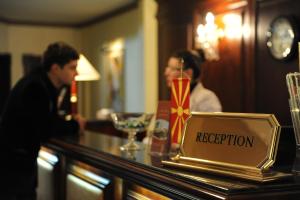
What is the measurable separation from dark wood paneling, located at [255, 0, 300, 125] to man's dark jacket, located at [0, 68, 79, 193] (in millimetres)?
2075

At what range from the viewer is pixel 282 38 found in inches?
152

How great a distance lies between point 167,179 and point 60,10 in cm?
667

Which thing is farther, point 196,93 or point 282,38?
point 282,38

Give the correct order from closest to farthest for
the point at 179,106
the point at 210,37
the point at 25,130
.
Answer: the point at 179,106 → the point at 25,130 → the point at 210,37

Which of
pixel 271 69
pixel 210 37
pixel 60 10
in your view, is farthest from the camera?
pixel 60 10

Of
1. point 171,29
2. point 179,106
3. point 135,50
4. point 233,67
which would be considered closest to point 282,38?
point 233,67

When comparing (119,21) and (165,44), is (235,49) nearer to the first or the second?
(165,44)

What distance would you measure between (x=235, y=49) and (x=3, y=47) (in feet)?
17.7

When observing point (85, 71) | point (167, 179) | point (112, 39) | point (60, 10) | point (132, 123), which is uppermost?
point (60, 10)

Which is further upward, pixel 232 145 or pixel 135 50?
pixel 135 50

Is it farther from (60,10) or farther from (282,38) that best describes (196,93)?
(60,10)

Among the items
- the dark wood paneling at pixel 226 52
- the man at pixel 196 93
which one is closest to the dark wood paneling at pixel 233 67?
the dark wood paneling at pixel 226 52

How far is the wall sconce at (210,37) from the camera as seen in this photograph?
4648 mm

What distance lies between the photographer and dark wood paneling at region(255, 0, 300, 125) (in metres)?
3.78
